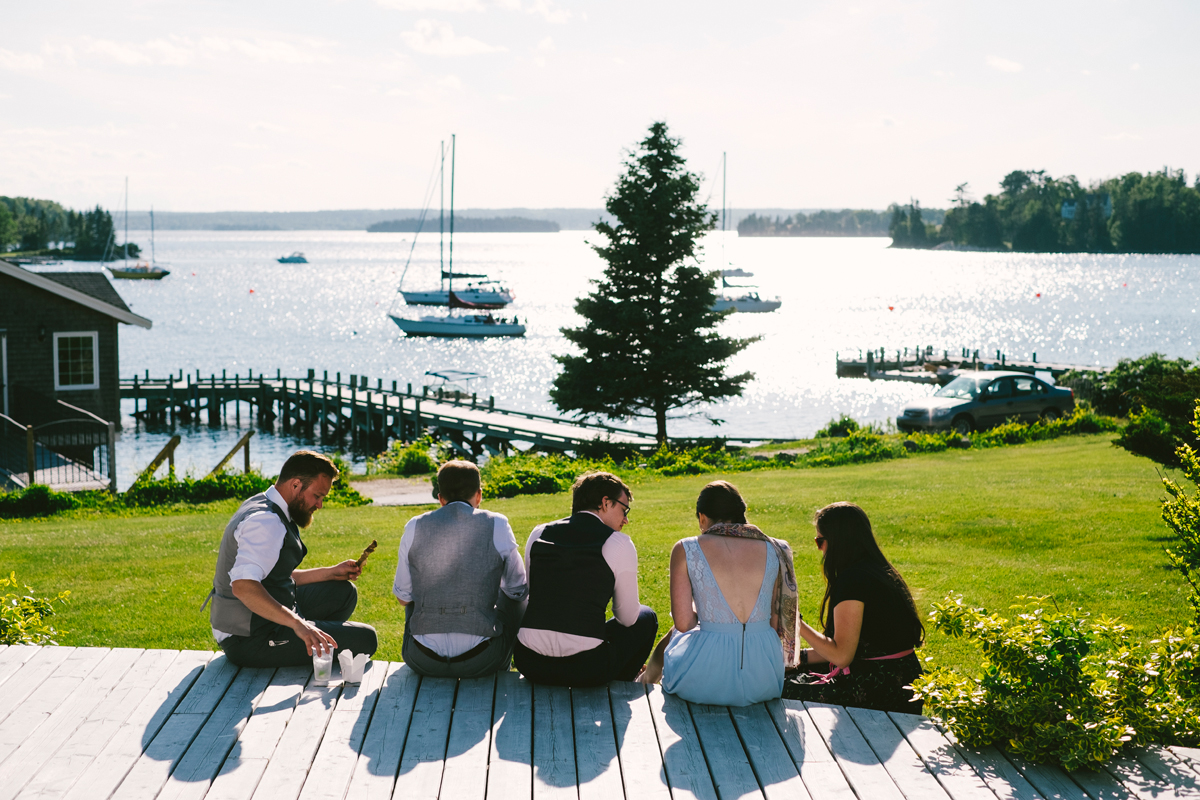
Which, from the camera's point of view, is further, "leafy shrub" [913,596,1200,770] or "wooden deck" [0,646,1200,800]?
"leafy shrub" [913,596,1200,770]

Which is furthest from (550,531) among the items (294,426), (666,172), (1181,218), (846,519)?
(1181,218)

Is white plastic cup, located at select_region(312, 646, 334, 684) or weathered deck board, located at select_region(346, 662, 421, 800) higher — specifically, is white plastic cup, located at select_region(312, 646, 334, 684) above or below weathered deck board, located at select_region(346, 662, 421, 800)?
above

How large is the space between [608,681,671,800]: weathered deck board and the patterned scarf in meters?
0.80

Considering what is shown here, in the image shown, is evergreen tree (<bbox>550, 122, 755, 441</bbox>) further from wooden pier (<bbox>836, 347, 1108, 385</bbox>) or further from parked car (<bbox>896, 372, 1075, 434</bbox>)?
wooden pier (<bbox>836, 347, 1108, 385</bbox>)

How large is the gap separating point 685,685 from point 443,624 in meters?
1.29

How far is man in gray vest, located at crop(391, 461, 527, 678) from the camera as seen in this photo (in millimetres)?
5004

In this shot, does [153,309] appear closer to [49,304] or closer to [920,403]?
[49,304]

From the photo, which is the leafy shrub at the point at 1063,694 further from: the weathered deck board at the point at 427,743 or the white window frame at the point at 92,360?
the white window frame at the point at 92,360

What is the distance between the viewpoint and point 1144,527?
1078cm

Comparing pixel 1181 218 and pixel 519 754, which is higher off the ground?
pixel 1181 218

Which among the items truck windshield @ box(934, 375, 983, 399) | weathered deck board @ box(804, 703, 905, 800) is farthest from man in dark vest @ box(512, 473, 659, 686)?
truck windshield @ box(934, 375, 983, 399)

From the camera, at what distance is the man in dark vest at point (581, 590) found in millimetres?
4957

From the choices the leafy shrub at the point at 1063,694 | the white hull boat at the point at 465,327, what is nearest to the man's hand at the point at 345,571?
the leafy shrub at the point at 1063,694

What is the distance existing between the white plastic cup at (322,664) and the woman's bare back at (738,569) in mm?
2034
